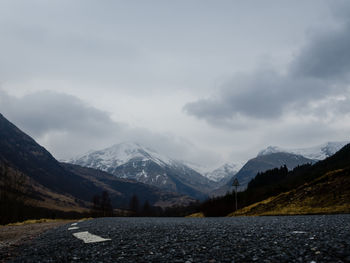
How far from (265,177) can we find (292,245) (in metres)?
168

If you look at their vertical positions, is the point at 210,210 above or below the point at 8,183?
below

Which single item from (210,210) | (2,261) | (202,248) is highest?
(202,248)

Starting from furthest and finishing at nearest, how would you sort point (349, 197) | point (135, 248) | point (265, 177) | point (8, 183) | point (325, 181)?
point (265, 177), point (8, 183), point (325, 181), point (349, 197), point (135, 248)

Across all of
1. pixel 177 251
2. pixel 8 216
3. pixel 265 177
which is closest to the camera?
pixel 177 251

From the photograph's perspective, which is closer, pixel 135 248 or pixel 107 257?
pixel 107 257

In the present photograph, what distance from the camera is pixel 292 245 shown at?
913 cm

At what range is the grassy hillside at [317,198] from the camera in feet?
138

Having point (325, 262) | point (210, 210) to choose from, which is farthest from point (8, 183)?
point (325, 262)

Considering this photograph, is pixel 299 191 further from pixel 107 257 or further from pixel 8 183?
pixel 8 183

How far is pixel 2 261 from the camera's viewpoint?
11258 mm

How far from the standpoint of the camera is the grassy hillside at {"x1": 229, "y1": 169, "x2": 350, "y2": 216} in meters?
42.2

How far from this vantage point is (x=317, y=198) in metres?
48.7

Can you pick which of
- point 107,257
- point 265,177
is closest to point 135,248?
point 107,257

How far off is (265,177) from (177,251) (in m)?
168
